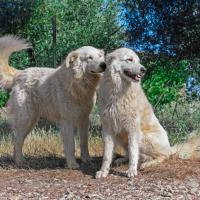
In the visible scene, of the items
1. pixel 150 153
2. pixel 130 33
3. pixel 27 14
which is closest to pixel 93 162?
pixel 150 153

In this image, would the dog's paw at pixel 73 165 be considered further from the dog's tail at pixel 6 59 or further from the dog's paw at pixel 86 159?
the dog's tail at pixel 6 59

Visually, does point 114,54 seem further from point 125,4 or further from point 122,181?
point 125,4

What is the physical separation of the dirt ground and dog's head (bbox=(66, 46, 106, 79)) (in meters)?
1.33

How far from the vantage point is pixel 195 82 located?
381 inches

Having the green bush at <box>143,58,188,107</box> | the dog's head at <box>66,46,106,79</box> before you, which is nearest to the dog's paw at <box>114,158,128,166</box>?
the dog's head at <box>66,46,106,79</box>

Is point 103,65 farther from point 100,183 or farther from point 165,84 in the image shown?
point 165,84

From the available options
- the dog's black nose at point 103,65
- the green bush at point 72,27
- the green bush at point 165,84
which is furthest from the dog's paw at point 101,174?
the green bush at point 72,27

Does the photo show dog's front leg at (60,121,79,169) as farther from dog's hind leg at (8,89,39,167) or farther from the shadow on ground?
dog's hind leg at (8,89,39,167)

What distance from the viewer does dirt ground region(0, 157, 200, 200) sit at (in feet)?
18.2

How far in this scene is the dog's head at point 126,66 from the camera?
241 inches

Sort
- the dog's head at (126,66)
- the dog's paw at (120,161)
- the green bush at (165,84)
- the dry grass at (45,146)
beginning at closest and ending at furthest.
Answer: the dog's head at (126,66), the dog's paw at (120,161), the dry grass at (45,146), the green bush at (165,84)

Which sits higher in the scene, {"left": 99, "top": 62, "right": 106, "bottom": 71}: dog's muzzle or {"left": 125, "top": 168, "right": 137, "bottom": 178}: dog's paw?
{"left": 99, "top": 62, "right": 106, "bottom": 71}: dog's muzzle

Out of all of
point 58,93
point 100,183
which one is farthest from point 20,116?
point 100,183

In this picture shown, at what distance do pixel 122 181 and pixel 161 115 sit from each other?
12.6 ft
